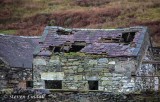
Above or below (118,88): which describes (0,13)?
above

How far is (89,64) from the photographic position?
19.8 meters

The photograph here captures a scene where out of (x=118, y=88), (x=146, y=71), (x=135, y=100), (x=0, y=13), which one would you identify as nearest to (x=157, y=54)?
(x=146, y=71)

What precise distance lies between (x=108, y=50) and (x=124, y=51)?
0.68 meters

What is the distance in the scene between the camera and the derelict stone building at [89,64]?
19.6 m

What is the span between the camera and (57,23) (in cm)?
5328

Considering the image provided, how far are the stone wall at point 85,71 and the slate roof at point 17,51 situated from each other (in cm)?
462

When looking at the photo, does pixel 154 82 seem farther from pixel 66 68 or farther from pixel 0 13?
pixel 0 13

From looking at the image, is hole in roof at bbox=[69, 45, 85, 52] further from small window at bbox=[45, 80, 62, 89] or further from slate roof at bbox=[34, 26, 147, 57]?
small window at bbox=[45, 80, 62, 89]

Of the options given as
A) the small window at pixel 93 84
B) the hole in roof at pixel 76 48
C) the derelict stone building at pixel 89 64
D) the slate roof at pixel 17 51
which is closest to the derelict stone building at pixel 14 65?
the slate roof at pixel 17 51

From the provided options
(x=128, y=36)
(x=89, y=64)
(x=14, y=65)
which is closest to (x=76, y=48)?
(x=89, y=64)

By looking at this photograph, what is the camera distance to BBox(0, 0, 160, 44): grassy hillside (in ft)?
168

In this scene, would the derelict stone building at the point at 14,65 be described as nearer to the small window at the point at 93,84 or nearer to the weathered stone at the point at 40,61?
the weathered stone at the point at 40,61

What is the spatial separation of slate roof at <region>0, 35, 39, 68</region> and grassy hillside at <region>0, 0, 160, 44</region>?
1825 cm

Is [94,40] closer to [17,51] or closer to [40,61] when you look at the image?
[40,61]
